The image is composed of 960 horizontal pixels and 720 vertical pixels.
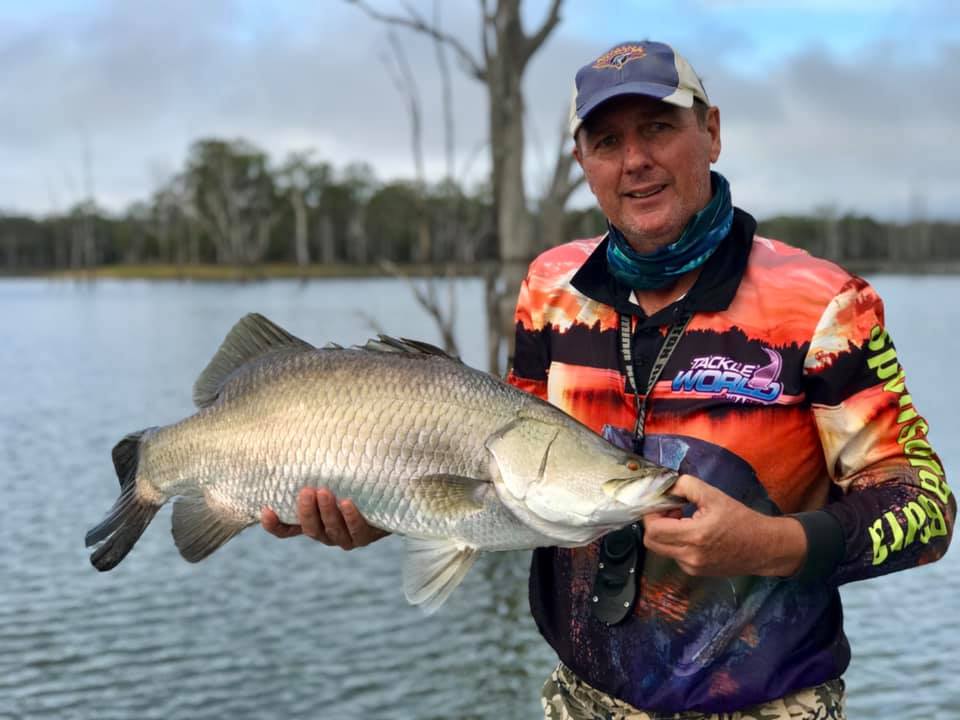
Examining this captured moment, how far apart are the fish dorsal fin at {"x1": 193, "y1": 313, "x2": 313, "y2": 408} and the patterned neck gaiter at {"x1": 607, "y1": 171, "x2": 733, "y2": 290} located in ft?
3.91

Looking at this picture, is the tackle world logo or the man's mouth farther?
the man's mouth

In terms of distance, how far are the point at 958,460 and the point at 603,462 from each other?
14.0 meters

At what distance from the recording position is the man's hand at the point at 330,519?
3117 mm

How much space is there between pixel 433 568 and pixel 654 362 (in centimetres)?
87

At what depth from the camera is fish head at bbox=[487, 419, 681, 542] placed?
265cm

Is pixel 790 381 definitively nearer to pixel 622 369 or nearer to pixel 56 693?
pixel 622 369

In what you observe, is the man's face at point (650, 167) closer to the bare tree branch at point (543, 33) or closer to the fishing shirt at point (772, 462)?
the fishing shirt at point (772, 462)

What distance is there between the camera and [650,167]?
2.90m

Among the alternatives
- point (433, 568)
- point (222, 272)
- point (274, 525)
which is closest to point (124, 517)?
point (274, 525)

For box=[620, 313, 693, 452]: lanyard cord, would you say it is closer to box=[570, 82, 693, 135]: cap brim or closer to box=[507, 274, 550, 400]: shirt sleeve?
box=[507, 274, 550, 400]: shirt sleeve

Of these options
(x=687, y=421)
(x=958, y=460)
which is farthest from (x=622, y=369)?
(x=958, y=460)

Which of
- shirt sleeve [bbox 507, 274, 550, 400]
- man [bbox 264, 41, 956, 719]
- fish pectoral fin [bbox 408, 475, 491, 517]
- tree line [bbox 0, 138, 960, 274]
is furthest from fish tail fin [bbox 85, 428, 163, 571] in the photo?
tree line [bbox 0, 138, 960, 274]

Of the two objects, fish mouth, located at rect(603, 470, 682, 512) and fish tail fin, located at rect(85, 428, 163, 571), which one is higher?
fish mouth, located at rect(603, 470, 682, 512)

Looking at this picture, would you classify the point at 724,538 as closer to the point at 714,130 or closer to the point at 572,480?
the point at 572,480
